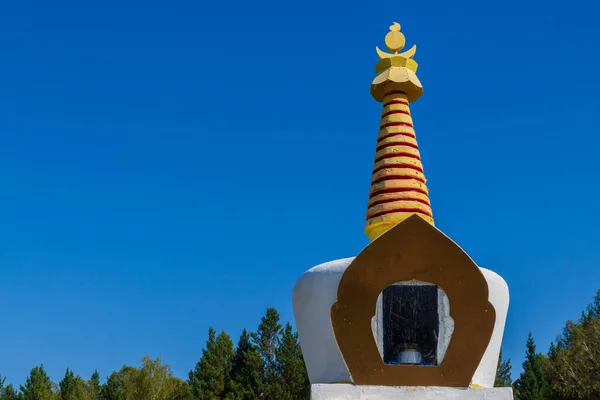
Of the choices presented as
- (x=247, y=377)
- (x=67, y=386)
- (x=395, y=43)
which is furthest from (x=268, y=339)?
(x=395, y=43)

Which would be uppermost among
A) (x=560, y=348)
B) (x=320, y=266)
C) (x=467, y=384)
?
(x=560, y=348)

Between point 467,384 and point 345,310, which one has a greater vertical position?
point 345,310

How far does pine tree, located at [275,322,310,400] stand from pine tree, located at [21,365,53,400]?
1538cm

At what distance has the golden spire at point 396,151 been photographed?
48.4 feet

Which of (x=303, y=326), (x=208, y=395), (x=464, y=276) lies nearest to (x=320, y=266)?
(x=303, y=326)

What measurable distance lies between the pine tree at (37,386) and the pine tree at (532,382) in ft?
92.4

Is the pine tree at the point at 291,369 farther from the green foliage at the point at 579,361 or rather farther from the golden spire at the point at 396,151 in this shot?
the golden spire at the point at 396,151

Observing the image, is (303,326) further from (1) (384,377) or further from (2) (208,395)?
(2) (208,395)

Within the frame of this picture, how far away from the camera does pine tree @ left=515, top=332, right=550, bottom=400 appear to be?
43.1m

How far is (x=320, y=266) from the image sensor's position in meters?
13.9

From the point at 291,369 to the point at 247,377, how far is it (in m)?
2.57

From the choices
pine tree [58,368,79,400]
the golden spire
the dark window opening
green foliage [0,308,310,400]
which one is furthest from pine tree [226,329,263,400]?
the dark window opening

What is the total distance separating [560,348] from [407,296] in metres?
31.3

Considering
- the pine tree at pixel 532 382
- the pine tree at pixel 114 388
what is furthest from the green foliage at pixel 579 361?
the pine tree at pixel 114 388
